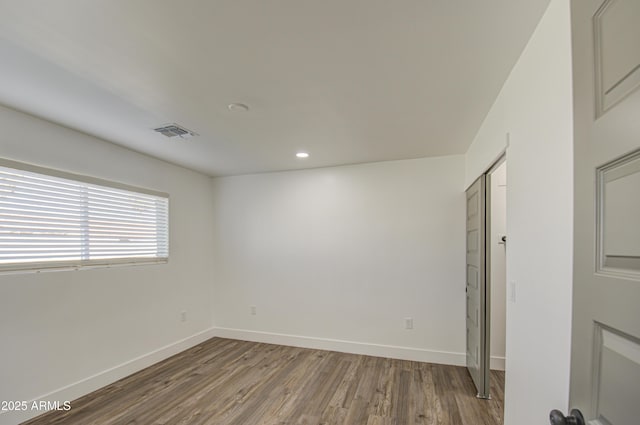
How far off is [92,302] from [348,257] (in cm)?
Answer: 280

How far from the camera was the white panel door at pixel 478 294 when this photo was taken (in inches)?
99.9

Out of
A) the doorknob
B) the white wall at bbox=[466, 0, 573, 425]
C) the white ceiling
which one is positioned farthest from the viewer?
the white ceiling

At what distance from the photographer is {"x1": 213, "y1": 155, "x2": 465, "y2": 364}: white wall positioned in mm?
3455

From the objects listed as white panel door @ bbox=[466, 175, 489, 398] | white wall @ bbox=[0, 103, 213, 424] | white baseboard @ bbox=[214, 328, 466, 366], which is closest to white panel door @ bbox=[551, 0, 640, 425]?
white panel door @ bbox=[466, 175, 489, 398]

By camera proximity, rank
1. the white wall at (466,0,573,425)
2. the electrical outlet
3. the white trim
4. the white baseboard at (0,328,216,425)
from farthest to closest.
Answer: the electrical outlet < the white trim < the white baseboard at (0,328,216,425) < the white wall at (466,0,573,425)

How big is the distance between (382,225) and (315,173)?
1.18 metres

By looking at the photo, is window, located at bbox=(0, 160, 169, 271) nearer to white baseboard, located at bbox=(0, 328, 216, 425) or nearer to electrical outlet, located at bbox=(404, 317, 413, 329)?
white baseboard, located at bbox=(0, 328, 216, 425)

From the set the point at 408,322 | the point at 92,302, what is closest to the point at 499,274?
the point at 408,322

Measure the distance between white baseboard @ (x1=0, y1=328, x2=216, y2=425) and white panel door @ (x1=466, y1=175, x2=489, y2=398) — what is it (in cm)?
347

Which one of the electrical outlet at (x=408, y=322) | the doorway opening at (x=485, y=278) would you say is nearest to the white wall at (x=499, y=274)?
the doorway opening at (x=485, y=278)

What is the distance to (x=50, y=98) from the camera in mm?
2055

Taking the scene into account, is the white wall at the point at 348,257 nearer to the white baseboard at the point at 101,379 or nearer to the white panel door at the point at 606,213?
the white baseboard at the point at 101,379

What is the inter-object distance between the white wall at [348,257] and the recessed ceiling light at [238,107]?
77.0 inches

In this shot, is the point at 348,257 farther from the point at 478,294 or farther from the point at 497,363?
the point at 497,363
